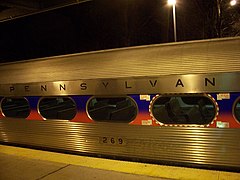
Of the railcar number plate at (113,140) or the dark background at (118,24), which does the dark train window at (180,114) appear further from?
the dark background at (118,24)

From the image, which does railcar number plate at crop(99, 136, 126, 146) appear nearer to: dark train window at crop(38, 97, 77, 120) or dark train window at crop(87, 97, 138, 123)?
dark train window at crop(87, 97, 138, 123)

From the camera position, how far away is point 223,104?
4.20 m

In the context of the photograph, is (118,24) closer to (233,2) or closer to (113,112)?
(233,2)

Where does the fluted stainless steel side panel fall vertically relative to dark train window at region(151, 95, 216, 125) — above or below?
below

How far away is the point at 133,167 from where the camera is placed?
489 cm

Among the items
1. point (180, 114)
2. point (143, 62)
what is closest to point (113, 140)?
point (143, 62)

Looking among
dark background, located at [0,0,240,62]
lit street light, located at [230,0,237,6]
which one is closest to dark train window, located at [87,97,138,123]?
lit street light, located at [230,0,237,6]

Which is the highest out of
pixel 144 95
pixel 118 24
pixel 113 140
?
pixel 118 24

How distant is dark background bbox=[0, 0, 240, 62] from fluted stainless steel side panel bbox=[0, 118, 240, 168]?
13.6 meters

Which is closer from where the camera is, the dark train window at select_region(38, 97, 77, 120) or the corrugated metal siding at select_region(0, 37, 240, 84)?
the corrugated metal siding at select_region(0, 37, 240, 84)

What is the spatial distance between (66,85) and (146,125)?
1891 mm

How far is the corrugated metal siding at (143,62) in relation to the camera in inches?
169

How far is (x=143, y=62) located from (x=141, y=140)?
55.7 inches

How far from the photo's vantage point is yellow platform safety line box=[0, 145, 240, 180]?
4.30 m
